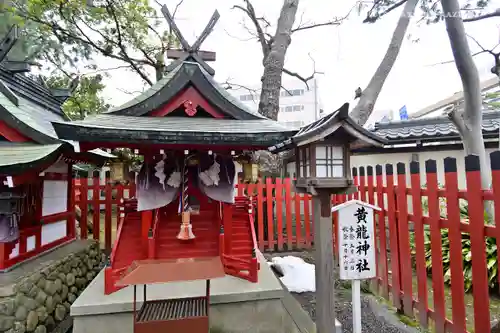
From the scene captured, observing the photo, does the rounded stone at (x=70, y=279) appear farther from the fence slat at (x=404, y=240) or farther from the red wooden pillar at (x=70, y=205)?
the fence slat at (x=404, y=240)

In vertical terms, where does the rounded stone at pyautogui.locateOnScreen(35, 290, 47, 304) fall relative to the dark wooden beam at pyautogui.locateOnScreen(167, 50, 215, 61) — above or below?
below

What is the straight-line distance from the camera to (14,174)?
4.12m

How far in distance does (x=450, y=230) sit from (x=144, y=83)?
13.0m

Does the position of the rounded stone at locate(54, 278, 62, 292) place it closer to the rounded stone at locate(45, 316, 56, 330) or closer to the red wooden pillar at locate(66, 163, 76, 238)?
the rounded stone at locate(45, 316, 56, 330)

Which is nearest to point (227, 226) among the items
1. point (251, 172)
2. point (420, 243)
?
point (251, 172)

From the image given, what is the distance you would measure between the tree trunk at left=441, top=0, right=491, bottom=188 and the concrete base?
471 centimetres

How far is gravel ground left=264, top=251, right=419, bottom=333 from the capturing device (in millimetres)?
4246

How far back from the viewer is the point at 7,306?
12.9 ft

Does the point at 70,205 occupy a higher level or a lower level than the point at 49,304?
higher

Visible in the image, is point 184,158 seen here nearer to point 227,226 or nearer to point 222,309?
point 227,226

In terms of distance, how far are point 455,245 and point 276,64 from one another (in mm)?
7752

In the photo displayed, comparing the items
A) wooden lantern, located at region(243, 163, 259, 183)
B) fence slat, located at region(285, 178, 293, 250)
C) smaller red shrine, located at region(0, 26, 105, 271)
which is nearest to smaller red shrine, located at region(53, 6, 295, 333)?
wooden lantern, located at region(243, 163, 259, 183)

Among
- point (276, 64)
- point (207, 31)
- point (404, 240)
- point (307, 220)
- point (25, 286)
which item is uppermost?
point (276, 64)

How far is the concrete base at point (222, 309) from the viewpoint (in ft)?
13.1
